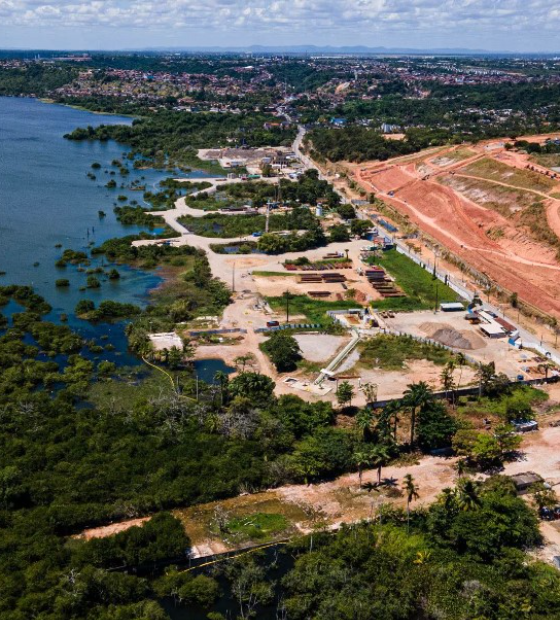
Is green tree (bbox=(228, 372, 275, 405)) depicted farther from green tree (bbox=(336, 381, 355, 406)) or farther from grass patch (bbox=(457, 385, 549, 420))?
grass patch (bbox=(457, 385, 549, 420))

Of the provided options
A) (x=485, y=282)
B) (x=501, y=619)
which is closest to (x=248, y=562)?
(x=501, y=619)

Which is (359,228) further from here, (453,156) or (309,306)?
(453,156)

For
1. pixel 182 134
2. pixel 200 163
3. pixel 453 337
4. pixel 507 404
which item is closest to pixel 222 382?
pixel 507 404

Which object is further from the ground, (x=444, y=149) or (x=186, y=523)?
(x=444, y=149)

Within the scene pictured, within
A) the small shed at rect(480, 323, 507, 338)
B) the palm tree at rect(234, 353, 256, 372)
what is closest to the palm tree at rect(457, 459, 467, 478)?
the palm tree at rect(234, 353, 256, 372)

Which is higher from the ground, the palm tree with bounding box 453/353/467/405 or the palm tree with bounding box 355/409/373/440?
the palm tree with bounding box 355/409/373/440

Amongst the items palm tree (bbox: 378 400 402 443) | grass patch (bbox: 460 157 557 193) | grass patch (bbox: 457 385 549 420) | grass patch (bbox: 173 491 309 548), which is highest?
grass patch (bbox: 460 157 557 193)

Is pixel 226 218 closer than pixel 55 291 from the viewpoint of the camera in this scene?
No

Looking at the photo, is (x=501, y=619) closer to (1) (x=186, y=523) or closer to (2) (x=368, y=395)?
(1) (x=186, y=523)
